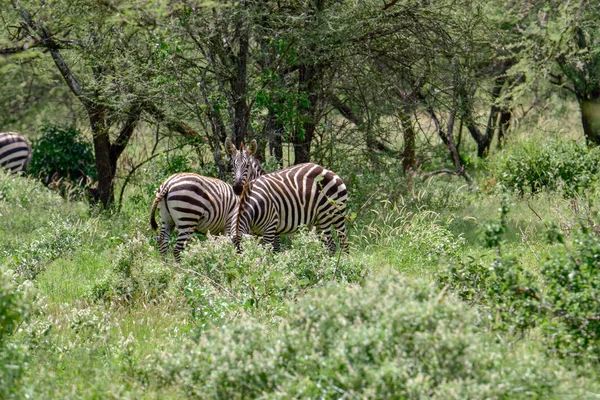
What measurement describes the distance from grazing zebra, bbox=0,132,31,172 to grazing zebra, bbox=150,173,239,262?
6.93 meters

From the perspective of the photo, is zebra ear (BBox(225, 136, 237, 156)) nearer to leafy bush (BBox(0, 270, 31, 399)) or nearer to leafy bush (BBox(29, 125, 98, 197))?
leafy bush (BBox(0, 270, 31, 399))

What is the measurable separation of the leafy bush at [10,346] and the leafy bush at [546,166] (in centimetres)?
1001

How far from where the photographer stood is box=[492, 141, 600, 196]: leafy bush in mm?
13727

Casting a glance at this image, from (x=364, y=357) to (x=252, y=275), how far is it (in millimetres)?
2414

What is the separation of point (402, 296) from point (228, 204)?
5256 millimetres

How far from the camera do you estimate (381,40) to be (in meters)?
13.0

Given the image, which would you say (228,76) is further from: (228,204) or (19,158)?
(19,158)

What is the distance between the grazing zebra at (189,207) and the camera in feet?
32.0

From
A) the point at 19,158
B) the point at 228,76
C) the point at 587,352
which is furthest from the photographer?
the point at 19,158

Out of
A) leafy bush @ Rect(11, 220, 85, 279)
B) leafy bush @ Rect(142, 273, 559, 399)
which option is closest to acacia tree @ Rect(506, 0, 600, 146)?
leafy bush @ Rect(11, 220, 85, 279)

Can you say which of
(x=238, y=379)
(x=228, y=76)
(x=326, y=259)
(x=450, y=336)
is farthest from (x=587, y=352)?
(x=228, y=76)

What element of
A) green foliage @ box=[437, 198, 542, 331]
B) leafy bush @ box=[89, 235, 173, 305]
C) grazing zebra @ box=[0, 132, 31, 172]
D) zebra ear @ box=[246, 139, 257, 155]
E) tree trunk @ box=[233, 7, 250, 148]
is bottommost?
leafy bush @ box=[89, 235, 173, 305]

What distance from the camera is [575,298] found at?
5.67m

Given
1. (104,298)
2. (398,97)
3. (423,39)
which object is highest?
(423,39)
